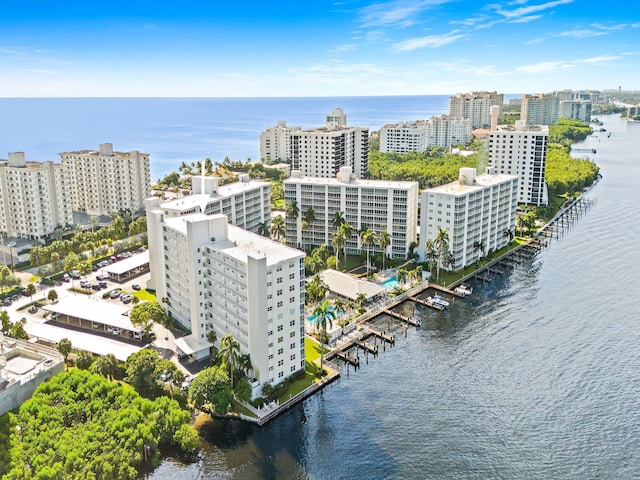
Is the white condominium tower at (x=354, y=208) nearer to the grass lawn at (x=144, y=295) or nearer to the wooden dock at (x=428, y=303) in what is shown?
the wooden dock at (x=428, y=303)

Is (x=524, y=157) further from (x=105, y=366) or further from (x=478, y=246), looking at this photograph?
(x=105, y=366)

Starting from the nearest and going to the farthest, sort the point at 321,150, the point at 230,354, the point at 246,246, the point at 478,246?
the point at 230,354 → the point at 246,246 → the point at 478,246 → the point at 321,150

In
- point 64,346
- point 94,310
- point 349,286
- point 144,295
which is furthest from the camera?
point 144,295

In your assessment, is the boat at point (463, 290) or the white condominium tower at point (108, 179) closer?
the boat at point (463, 290)

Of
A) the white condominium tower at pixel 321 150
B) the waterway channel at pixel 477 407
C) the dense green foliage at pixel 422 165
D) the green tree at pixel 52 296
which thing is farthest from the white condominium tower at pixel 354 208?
the dense green foliage at pixel 422 165

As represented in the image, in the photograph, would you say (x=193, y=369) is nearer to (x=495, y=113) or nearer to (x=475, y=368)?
(x=475, y=368)

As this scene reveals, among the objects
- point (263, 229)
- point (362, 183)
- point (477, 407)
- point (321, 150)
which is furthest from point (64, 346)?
point (321, 150)
